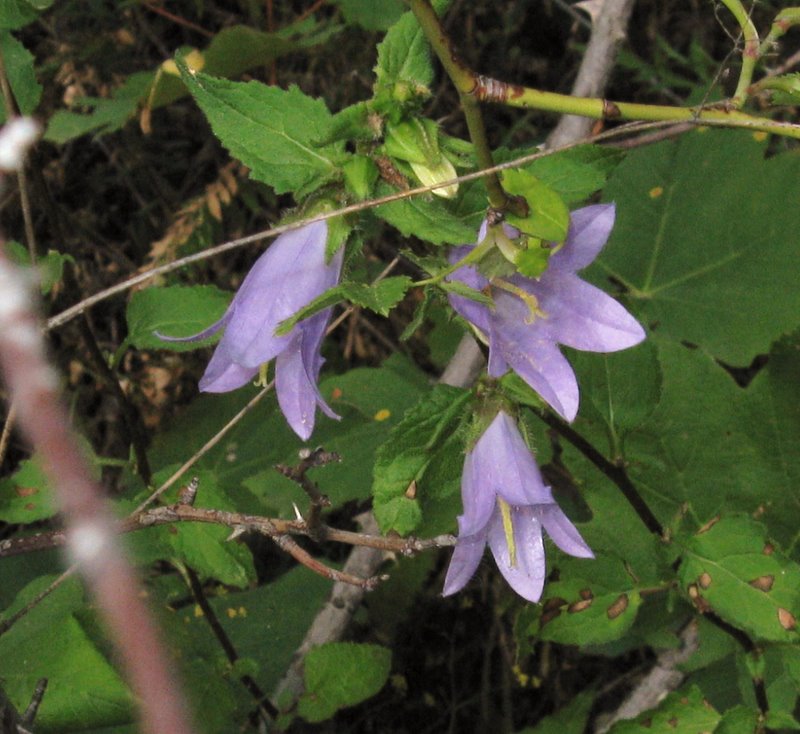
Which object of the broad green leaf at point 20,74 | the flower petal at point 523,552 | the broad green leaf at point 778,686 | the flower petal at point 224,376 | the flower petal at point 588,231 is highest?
the broad green leaf at point 20,74


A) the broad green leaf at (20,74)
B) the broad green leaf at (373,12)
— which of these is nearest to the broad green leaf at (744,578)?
the broad green leaf at (20,74)

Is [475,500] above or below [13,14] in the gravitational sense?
below

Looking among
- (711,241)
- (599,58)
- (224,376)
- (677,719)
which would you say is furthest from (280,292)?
(711,241)

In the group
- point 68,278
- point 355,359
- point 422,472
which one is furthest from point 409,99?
point 355,359

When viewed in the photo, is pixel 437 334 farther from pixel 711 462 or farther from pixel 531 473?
pixel 531 473

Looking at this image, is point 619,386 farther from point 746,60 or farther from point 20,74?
point 20,74

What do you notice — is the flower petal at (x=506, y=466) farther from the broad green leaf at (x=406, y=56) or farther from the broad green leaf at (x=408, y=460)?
the broad green leaf at (x=406, y=56)

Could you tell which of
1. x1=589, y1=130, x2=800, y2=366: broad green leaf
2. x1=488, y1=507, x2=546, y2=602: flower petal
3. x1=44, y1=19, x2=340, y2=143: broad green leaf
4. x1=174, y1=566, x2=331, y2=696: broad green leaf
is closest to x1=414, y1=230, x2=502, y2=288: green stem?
x1=488, y1=507, x2=546, y2=602: flower petal
